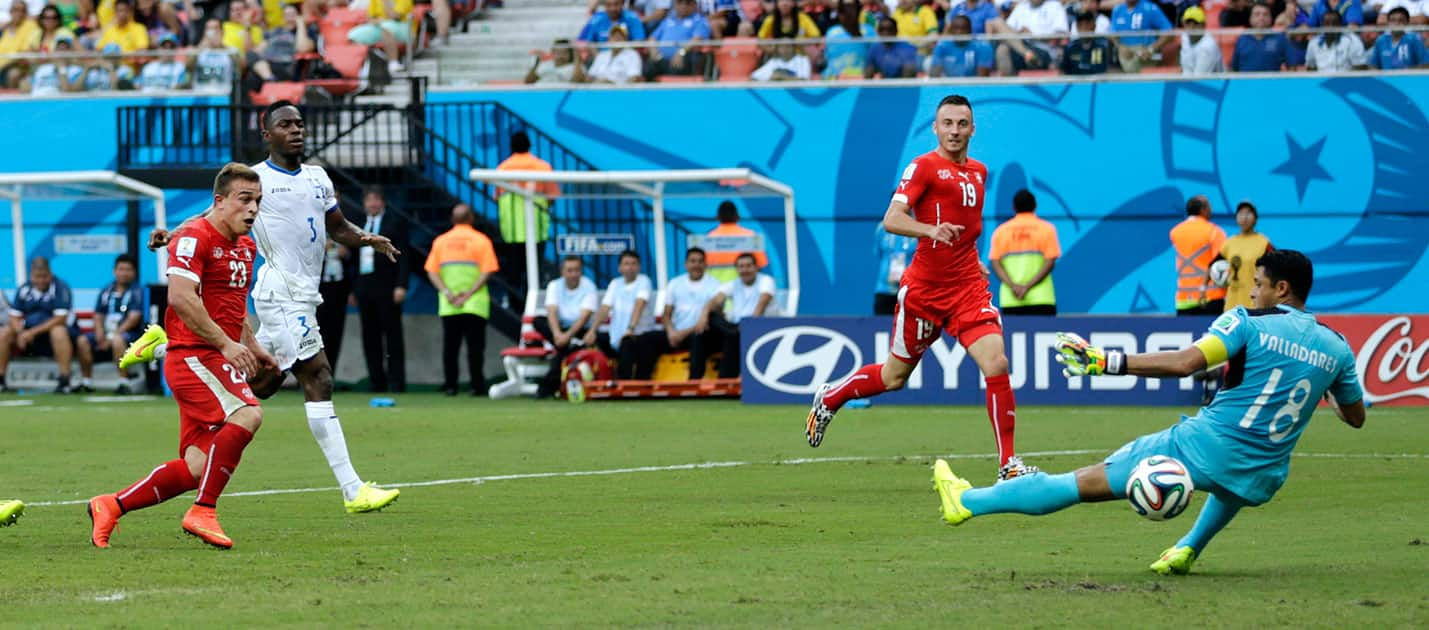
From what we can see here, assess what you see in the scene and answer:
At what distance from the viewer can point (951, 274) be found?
459 inches

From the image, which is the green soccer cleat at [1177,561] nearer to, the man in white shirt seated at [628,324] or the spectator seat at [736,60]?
the man in white shirt seated at [628,324]

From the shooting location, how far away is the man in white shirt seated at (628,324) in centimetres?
2228

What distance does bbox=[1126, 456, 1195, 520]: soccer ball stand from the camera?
7.36 meters

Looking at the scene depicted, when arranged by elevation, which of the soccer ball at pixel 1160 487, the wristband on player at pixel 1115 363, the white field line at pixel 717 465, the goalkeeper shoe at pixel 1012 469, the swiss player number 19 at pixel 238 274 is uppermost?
the swiss player number 19 at pixel 238 274

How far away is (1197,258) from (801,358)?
14.8 ft

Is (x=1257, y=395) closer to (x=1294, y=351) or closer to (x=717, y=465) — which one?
(x=1294, y=351)

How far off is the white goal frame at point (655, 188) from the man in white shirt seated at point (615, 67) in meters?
2.45

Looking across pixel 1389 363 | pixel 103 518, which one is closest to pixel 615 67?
pixel 1389 363

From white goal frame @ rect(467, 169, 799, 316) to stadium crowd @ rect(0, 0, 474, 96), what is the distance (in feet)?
15.1

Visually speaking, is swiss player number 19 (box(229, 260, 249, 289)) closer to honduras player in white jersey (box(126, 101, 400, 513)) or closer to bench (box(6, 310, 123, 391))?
honduras player in white jersey (box(126, 101, 400, 513))

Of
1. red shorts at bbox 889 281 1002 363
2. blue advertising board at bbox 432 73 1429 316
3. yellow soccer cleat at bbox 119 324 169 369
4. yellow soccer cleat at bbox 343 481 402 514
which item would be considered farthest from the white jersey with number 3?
blue advertising board at bbox 432 73 1429 316

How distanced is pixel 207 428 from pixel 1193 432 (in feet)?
15.0

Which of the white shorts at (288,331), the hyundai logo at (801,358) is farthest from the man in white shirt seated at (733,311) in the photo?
the white shorts at (288,331)

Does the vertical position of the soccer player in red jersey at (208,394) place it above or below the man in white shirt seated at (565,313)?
above
